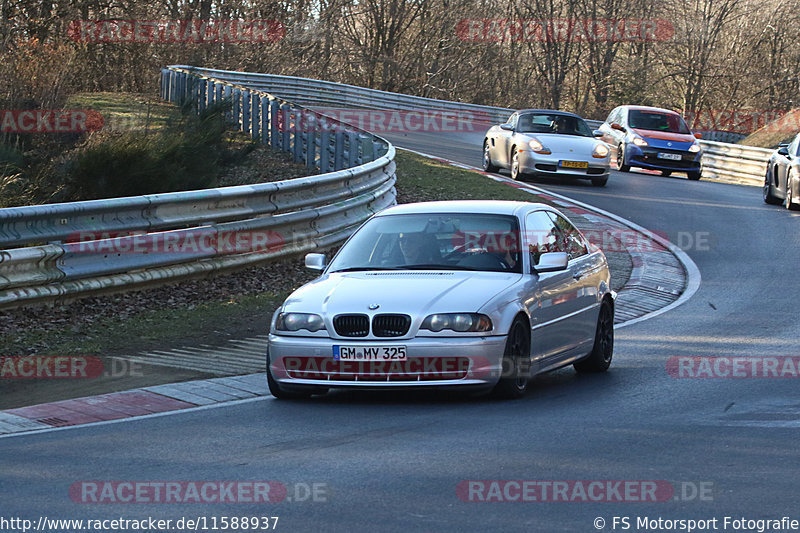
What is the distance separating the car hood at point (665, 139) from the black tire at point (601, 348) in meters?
19.2

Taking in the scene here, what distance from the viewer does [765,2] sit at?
195ft

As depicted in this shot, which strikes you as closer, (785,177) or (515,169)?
(785,177)

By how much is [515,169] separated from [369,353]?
17061mm

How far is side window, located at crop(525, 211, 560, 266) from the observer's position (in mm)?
9648

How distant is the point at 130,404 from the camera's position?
8703mm

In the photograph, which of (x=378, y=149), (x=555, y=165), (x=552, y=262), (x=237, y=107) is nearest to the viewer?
(x=552, y=262)

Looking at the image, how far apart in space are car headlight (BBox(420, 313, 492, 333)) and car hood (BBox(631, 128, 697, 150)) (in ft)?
70.9

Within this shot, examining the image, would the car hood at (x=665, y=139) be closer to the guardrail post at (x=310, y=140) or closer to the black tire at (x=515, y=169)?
the black tire at (x=515, y=169)

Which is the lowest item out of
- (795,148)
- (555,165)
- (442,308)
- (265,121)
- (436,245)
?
(555,165)

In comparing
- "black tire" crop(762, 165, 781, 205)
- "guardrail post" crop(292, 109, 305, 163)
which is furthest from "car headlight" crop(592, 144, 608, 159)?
"guardrail post" crop(292, 109, 305, 163)

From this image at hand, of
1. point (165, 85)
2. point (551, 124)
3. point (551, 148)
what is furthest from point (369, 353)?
point (165, 85)

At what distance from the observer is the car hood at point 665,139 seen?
95.7 ft

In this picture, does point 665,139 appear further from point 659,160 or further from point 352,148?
point 352,148

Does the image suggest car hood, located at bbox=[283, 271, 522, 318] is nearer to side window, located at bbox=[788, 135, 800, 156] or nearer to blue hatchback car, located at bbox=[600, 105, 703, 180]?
side window, located at bbox=[788, 135, 800, 156]
